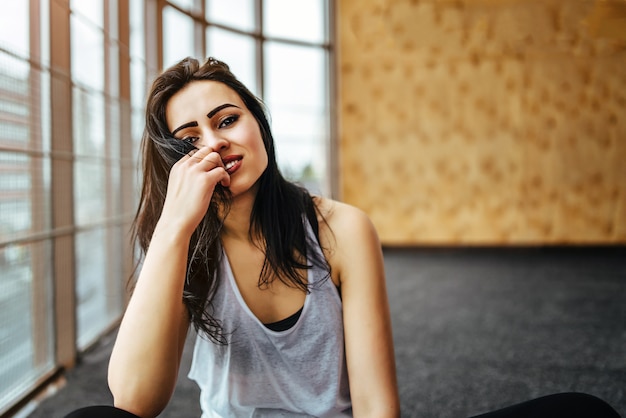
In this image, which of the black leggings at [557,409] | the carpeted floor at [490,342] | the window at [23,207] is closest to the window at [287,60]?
the carpeted floor at [490,342]

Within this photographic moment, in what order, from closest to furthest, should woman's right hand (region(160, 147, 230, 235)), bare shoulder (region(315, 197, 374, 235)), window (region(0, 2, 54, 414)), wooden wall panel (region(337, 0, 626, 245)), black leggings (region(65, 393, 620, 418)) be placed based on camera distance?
black leggings (region(65, 393, 620, 418)) → woman's right hand (region(160, 147, 230, 235)) → bare shoulder (region(315, 197, 374, 235)) → window (region(0, 2, 54, 414)) → wooden wall panel (region(337, 0, 626, 245))

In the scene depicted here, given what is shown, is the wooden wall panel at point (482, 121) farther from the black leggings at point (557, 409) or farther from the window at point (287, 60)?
the black leggings at point (557, 409)

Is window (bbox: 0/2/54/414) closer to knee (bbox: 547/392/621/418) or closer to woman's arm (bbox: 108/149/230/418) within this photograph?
woman's arm (bbox: 108/149/230/418)

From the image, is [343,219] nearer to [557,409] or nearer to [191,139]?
[191,139]

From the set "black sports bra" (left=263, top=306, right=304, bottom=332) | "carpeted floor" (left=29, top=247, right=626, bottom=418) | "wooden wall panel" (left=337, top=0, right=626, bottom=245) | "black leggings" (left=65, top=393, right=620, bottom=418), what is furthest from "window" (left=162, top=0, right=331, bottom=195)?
"black leggings" (left=65, top=393, right=620, bottom=418)

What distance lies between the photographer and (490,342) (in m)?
2.87

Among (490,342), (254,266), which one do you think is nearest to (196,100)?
A: (254,266)

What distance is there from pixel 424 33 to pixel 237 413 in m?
5.70

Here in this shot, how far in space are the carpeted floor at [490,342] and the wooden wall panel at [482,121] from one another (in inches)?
43.7

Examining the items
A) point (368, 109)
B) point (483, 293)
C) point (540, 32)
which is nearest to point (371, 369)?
point (483, 293)

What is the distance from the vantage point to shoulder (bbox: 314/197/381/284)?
42.3 inches

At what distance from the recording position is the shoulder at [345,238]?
1.08 m

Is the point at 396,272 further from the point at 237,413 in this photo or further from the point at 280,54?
the point at 237,413

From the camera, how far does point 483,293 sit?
406 cm
